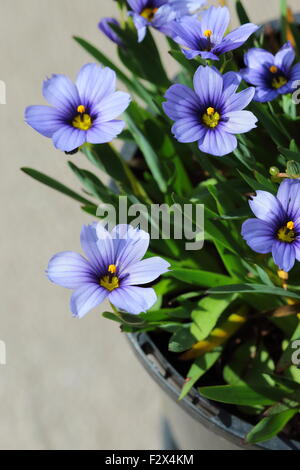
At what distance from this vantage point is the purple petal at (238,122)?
1.95 feet

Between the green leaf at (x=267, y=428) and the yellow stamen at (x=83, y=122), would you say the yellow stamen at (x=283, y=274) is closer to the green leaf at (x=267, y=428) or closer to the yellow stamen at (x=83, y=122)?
the green leaf at (x=267, y=428)

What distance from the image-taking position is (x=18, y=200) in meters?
1.45

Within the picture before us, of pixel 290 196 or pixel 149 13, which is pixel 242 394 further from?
pixel 149 13

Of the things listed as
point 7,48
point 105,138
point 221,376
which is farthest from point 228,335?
point 7,48

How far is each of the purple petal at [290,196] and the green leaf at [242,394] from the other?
21 centimetres

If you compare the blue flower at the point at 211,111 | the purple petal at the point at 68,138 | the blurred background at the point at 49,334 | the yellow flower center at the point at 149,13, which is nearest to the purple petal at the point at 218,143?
the blue flower at the point at 211,111

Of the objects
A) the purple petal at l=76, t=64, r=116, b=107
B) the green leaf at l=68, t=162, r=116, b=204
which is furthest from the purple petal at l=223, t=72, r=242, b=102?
the green leaf at l=68, t=162, r=116, b=204

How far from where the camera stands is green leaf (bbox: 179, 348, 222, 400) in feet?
2.50

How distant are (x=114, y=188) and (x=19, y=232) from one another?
565 mm

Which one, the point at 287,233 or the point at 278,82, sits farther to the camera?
the point at 278,82

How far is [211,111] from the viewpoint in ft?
2.06

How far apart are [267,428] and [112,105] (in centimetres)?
36

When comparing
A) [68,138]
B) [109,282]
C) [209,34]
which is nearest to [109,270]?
[109,282]

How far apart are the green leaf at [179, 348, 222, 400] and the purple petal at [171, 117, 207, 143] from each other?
0.28 m
